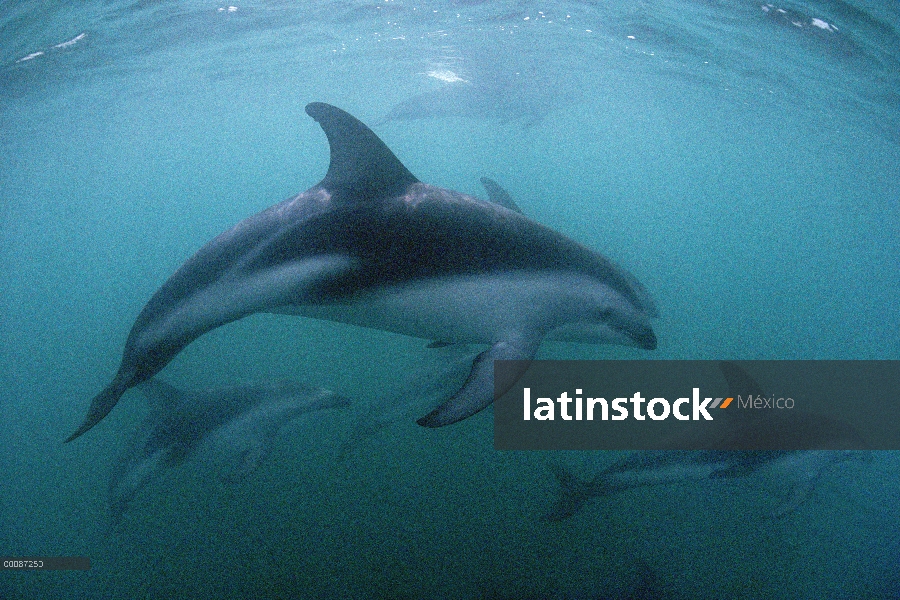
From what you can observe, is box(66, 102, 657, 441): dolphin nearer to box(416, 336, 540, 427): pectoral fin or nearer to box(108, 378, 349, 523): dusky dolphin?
box(416, 336, 540, 427): pectoral fin

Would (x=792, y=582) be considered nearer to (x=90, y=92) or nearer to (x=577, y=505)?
(x=577, y=505)

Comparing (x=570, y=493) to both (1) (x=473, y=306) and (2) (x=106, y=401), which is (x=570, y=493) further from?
(2) (x=106, y=401)

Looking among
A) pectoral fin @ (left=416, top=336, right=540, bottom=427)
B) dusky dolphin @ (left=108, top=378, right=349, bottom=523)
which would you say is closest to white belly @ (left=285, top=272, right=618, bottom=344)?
pectoral fin @ (left=416, top=336, right=540, bottom=427)

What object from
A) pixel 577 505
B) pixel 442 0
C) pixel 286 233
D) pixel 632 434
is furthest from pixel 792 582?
pixel 442 0

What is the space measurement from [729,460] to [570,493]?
7.00 ft

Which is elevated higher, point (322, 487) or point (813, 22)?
point (813, 22)

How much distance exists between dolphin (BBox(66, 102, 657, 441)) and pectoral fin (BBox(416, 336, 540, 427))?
1cm

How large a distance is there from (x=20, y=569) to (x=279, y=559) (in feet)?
13.7

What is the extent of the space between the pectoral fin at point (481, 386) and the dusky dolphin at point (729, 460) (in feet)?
8.41

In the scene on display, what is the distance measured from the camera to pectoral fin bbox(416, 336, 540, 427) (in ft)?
10.7

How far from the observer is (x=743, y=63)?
17938 mm

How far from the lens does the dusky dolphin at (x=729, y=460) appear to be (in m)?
5.85

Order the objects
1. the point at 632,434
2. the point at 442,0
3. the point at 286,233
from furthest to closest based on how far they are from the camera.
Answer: the point at 442,0 < the point at 632,434 < the point at 286,233

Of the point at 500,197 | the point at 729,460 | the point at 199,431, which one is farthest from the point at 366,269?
the point at 729,460
